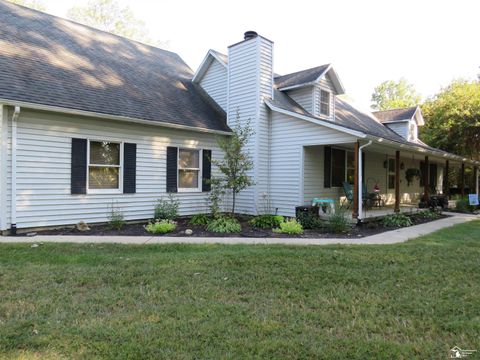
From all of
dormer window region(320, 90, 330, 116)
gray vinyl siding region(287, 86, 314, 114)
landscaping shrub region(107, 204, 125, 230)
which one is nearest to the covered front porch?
dormer window region(320, 90, 330, 116)

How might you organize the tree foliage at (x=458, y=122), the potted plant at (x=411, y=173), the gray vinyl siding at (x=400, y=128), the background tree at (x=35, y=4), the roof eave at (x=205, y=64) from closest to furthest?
1. the roof eave at (x=205, y=64)
2. the potted plant at (x=411, y=173)
3. the gray vinyl siding at (x=400, y=128)
4. the tree foliage at (x=458, y=122)
5. the background tree at (x=35, y=4)

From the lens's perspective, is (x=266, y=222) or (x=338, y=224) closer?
(x=338, y=224)

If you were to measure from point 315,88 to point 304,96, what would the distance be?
48 centimetres

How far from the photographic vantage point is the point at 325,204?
36.4 feet

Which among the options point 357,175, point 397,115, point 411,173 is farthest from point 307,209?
point 397,115

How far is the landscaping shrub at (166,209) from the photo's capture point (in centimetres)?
991

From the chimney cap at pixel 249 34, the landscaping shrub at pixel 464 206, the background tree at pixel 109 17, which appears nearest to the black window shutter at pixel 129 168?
the chimney cap at pixel 249 34

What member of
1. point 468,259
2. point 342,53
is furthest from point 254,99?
point 342,53

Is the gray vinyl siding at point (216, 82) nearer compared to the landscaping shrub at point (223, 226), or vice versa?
the landscaping shrub at point (223, 226)

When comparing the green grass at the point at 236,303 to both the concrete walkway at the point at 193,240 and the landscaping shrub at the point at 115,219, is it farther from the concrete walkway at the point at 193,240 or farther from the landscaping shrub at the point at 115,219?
the landscaping shrub at the point at 115,219

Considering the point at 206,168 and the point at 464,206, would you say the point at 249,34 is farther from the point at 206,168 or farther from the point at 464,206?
the point at 464,206

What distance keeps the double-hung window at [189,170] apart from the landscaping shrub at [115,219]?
7.07 feet

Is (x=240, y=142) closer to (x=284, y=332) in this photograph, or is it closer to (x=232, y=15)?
(x=284, y=332)

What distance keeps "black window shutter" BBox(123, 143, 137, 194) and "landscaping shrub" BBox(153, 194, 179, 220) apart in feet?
2.76
